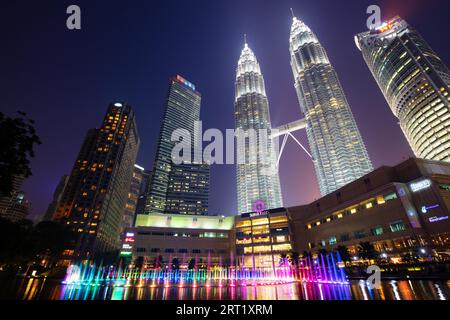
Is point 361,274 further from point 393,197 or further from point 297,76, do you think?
point 297,76

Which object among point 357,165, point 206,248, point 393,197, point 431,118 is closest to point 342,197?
point 393,197

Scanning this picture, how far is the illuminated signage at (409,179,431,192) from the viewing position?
50.4m

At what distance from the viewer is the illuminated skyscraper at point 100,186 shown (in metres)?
108

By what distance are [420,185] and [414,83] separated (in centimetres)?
9349

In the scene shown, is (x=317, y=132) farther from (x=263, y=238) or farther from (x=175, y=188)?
(x=175, y=188)

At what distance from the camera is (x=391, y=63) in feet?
418

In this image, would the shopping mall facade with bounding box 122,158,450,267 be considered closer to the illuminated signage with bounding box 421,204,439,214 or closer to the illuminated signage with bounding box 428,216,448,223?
the illuminated signage with bounding box 421,204,439,214

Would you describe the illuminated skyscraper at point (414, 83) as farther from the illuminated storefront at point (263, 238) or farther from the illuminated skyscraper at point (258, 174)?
the illuminated skyscraper at point (258, 174)

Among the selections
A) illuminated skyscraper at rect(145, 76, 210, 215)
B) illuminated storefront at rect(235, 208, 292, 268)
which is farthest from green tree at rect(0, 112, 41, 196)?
illuminated skyscraper at rect(145, 76, 210, 215)

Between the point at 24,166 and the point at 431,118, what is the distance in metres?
146

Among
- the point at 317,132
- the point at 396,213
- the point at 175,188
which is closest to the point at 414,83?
the point at 317,132

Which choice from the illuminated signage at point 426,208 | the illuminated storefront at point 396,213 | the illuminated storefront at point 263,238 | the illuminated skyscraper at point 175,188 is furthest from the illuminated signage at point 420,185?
the illuminated skyscraper at point 175,188

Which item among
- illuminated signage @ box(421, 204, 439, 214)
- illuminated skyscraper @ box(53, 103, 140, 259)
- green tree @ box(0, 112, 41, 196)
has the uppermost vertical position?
illuminated skyscraper @ box(53, 103, 140, 259)

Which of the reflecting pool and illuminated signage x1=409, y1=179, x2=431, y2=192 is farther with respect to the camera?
illuminated signage x1=409, y1=179, x2=431, y2=192
